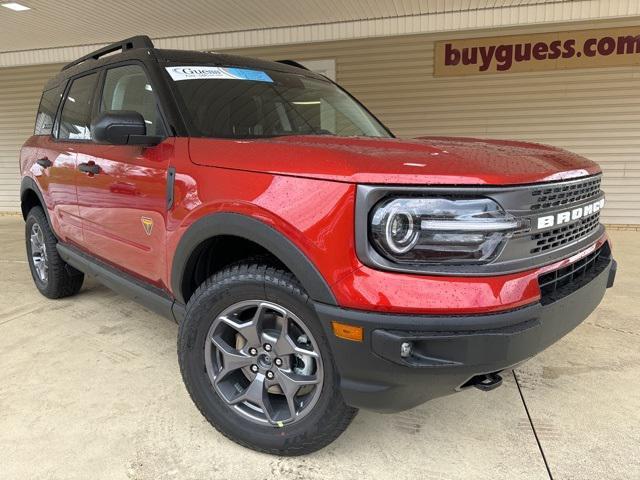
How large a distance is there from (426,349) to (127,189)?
1.83 meters

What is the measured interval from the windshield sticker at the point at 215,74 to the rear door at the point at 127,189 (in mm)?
171

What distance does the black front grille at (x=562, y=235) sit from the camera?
1.70m

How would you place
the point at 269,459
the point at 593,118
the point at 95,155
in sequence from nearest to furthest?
1. the point at 269,459
2. the point at 95,155
3. the point at 593,118

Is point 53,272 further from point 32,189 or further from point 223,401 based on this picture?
point 223,401

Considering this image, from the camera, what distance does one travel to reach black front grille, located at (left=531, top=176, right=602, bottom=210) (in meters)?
1.66

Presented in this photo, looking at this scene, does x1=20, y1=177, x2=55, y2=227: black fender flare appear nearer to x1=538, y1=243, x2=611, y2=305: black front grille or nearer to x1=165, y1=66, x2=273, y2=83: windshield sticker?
x1=165, y1=66, x2=273, y2=83: windshield sticker

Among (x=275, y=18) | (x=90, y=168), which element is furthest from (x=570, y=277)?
(x=275, y=18)

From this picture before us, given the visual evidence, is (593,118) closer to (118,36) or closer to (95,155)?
(95,155)

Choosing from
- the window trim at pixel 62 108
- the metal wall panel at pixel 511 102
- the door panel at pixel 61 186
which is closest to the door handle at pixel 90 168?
the door panel at pixel 61 186

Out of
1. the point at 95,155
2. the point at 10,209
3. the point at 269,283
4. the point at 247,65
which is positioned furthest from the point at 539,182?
the point at 10,209

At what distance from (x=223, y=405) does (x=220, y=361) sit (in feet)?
0.63

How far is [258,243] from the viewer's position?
183 cm

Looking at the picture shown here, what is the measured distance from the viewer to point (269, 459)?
2.04 meters

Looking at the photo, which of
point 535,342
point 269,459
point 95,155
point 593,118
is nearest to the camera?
point 535,342
